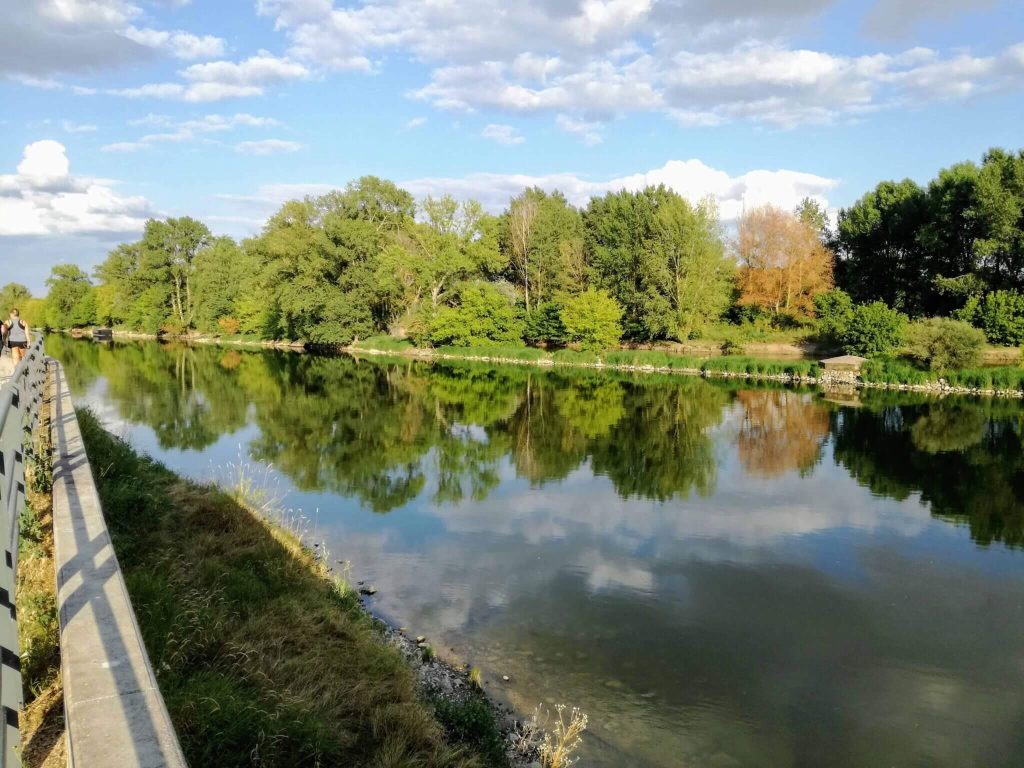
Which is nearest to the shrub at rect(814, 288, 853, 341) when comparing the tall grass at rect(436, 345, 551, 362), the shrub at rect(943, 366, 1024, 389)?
the shrub at rect(943, 366, 1024, 389)

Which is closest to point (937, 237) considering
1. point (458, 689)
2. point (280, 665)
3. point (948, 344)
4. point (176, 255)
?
point (948, 344)

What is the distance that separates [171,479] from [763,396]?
2938 cm

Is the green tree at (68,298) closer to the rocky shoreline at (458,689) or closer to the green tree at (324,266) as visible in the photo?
the green tree at (324,266)

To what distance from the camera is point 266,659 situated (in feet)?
20.8

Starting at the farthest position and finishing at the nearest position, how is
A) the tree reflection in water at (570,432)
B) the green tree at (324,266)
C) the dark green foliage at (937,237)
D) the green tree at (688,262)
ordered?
the green tree at (324,266) < the green tree at (688,262) < the dark green foliage at (937,237) < the tree reflection in water at (570,432)

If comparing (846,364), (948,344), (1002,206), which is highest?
(1002,206)

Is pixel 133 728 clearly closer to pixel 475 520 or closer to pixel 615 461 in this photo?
pixel 475 520

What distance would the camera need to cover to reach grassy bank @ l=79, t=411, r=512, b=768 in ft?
16.0

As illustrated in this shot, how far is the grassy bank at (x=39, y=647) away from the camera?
12.3ft

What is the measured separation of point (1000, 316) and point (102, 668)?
48978 millimetres

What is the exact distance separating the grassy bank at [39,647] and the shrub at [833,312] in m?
46.7

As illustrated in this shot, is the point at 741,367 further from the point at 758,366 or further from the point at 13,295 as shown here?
the point at 13,295

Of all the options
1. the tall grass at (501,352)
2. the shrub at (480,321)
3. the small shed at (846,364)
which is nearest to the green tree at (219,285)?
the shrub at (480,321)

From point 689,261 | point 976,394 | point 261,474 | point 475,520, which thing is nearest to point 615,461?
point 475,520
